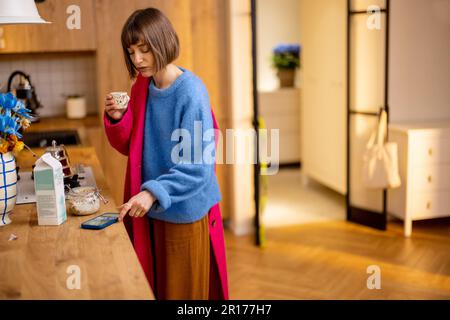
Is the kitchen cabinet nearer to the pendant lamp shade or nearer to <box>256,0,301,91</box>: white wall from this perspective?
the pendant lamp shade

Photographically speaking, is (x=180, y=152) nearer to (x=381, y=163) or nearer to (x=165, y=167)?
(x=165, y=167)

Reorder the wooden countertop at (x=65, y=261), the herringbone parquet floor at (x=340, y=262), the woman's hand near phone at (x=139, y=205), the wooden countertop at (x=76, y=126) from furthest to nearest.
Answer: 1. the wooden countertop at (x=76, y=126)
2. the herringbone parquet floor at (x=340, y=262)
3. the woman's hand near phone at (x=139, y=205)
4. the wooden countertop at (x=65, y=261)

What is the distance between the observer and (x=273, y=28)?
723 centimetres

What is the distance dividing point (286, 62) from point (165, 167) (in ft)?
15.9

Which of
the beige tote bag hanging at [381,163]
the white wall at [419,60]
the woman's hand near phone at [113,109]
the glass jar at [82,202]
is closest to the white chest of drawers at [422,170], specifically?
the beige tote bag hanging at [381,163]

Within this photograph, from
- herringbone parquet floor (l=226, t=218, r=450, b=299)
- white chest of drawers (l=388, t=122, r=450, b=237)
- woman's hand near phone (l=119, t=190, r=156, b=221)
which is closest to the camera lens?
woman's hand near phone (l=119, t=190, r=156, b=221)

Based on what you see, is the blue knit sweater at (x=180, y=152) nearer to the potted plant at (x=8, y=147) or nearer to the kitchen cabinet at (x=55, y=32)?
the potted plant at (x=8, y=147)

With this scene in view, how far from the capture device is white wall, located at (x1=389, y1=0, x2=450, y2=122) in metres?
4.56

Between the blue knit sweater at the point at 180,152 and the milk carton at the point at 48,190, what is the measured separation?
0.89 ft

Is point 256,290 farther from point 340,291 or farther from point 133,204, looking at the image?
point 133,204

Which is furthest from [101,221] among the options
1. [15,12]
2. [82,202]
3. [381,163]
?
[381,163]

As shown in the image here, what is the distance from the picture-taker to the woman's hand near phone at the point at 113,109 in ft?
6.58

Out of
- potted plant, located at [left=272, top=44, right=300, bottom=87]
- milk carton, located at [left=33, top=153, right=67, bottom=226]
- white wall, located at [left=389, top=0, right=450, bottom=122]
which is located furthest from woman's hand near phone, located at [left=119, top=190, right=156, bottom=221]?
potted plant, located at [left=272, top=44, right=300, bottom=87]

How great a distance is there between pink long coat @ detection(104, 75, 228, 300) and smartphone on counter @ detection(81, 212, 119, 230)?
14 centimetres
